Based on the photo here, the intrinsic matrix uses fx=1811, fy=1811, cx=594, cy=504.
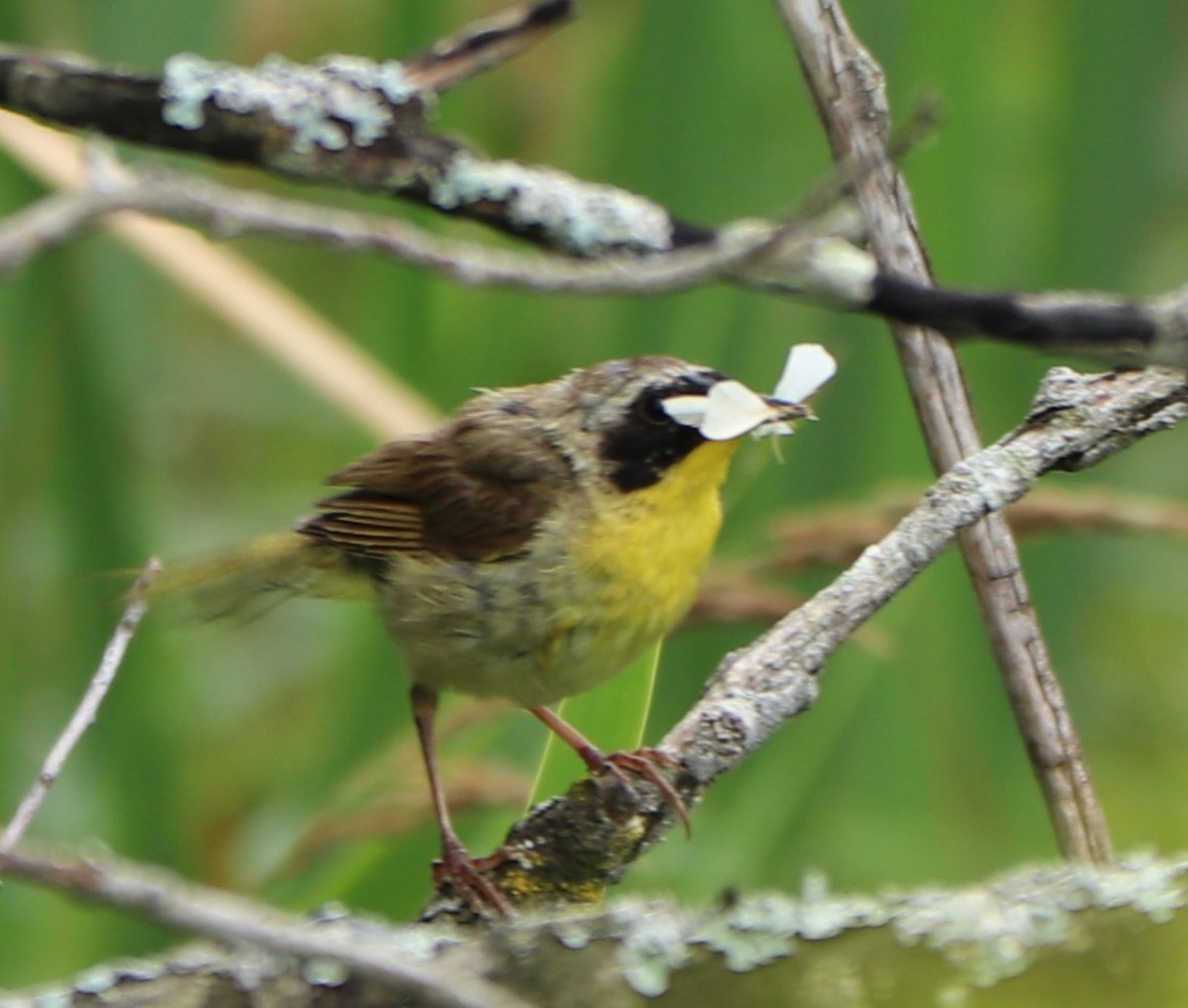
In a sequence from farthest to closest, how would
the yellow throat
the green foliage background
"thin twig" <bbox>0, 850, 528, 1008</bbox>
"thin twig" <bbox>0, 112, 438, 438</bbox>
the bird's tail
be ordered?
A: "thin twig" <bbox>0, 112, 438, 438</bbox>, the green foliage background, the bird's tail, the yellow throat, "thin twig" <bbox>0, 850, 528, 1008</bbox>

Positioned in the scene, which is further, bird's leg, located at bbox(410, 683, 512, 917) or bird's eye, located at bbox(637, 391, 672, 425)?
bird's eye, located at bbox(637, 391, 672, 425)

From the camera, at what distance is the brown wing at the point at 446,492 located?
2297mm

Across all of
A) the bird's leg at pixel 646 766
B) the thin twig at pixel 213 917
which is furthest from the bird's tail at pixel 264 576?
the thin twig at pixel 213 917

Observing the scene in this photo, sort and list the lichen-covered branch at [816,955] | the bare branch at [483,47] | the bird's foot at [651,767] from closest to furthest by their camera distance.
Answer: the lichen-covered branch at [816,955] < the bare branch at [483,47] < the bird's foot at [651,767]

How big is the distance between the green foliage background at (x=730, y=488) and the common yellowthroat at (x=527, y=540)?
148mm

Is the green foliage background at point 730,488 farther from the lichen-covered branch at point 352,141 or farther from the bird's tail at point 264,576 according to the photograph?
the lichen-covered branch at point 352,141

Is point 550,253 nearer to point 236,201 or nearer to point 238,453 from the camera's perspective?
point 236,201

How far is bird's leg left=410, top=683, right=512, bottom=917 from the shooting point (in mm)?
1521

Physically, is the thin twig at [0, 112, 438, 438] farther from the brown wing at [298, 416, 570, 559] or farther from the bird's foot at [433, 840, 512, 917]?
the bird's foot at [433, 840, 512, 917]

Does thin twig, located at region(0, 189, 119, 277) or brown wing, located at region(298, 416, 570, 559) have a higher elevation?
brown wing, located at region(298, 416, 570, 559)

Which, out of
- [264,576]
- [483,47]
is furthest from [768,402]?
[264,576]

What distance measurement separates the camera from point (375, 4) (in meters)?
3.14

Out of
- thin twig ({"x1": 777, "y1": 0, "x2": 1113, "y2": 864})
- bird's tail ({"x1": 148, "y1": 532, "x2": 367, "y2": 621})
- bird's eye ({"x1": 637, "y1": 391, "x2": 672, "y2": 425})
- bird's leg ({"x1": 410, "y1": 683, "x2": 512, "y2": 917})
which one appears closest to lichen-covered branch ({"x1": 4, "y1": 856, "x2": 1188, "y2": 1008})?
bird's leg ({"x1": 410, "y1": 683, "x2": 512, "y2": 917})

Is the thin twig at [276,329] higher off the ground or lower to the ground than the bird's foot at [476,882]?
higher
